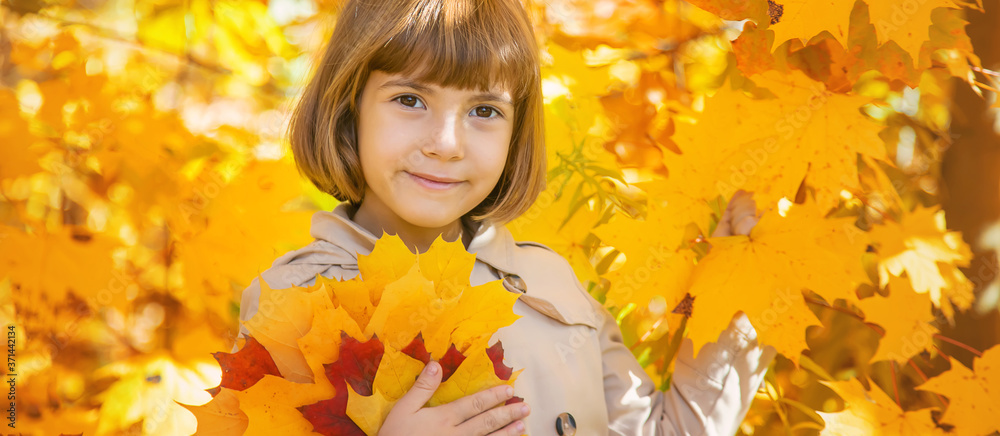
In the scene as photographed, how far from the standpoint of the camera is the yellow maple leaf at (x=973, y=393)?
1156 mm

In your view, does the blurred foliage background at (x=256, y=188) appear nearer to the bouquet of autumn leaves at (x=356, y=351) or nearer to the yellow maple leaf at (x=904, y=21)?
the yellow maple leaf at (x=904, y=21)

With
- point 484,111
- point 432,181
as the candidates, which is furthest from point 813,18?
point 432,181

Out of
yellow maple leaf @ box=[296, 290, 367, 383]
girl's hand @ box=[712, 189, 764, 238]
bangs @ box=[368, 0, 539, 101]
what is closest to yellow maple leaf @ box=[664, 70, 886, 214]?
girl's hand @ box=[712, 189, 764, 238]

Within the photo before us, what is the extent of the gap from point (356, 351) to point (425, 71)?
397mm

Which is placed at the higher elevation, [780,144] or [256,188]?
[780,144]

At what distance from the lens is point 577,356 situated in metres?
1.12

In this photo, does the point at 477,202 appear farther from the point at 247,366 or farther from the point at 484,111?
the point at 247,366

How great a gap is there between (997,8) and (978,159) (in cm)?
29

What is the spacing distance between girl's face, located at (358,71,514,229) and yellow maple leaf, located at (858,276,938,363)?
28.0 inches

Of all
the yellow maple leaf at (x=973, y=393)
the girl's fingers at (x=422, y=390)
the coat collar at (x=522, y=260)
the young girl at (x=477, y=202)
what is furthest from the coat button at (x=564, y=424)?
the yellow maple leaf at (x=973, y=393)

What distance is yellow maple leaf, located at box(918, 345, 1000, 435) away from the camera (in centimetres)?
116

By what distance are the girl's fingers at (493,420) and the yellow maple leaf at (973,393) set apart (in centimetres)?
74

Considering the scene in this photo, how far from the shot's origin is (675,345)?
1367 mm

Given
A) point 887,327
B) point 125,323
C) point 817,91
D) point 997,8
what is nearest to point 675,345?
point 887,327
